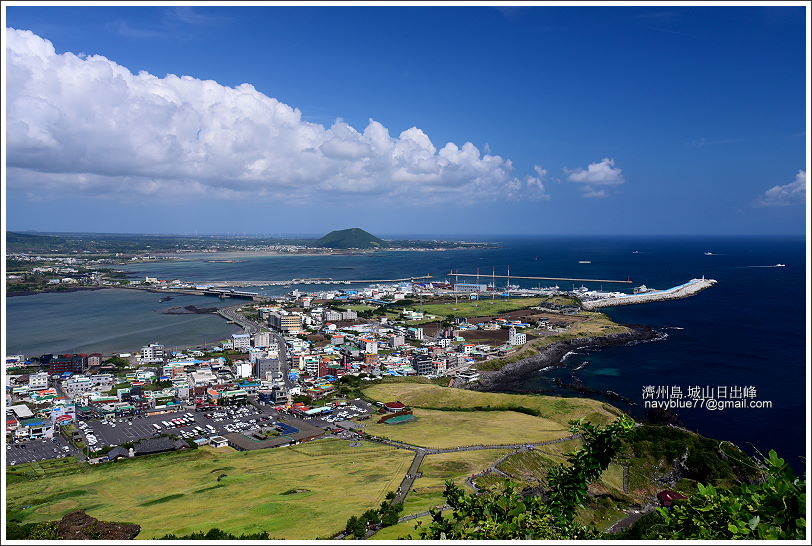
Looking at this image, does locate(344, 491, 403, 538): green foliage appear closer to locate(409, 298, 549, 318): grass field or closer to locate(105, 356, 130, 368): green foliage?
locate(105, 356, 130, 368): green foliage

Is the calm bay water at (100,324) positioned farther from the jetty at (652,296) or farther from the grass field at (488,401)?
the jetty at (652,296)

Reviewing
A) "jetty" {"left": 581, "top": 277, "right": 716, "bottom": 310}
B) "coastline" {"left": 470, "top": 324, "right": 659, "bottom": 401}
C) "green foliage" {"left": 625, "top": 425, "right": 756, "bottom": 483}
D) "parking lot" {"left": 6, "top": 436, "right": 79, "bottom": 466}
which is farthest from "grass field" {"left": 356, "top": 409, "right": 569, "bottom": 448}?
"jetty" {"left": 581, "top": 277, "right": 716, "bottom": 310}

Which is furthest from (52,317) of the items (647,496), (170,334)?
(647,496)

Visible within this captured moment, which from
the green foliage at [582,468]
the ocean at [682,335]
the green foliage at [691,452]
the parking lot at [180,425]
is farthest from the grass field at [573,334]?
the green foliage at [582,468]

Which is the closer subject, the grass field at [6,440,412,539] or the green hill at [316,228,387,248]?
the grass field at [6,440,412,539]

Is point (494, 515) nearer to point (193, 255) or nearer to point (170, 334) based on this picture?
point (170, 334)

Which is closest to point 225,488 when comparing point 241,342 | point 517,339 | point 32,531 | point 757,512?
point 32,531

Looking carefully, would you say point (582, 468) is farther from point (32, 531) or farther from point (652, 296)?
point (652, 296)
